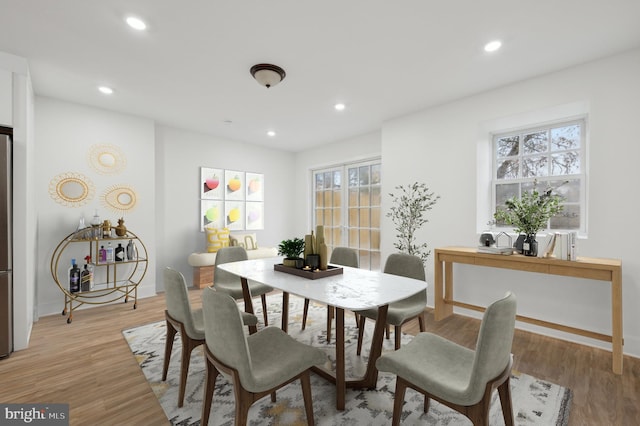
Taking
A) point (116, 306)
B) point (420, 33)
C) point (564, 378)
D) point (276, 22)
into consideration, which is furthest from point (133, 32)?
point (564, 378)

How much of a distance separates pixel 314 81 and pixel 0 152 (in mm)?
2866

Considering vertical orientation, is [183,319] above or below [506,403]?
above

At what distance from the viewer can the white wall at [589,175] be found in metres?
2.52

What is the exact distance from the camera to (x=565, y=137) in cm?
306

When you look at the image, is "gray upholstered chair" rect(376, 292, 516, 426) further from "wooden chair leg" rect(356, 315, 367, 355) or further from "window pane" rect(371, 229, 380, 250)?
"window pane" rect(371, 229, 380, 250)

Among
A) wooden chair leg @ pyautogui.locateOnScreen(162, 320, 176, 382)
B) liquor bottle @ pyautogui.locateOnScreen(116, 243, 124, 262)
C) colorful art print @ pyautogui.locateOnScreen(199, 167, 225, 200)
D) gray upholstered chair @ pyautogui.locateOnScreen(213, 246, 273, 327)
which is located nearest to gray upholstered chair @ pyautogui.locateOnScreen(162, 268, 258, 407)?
wooden chair leg @ pyautogui.locateOnScreen(162, 320, 176, 382)

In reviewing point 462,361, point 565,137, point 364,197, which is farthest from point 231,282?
point 565,137

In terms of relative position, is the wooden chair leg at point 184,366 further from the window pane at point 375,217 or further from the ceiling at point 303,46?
the window pane at point 375,217

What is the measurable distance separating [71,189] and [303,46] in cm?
339

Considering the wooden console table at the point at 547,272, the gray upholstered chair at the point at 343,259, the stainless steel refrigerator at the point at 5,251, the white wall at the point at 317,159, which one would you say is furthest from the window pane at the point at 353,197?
the stainless steel refrigerator at the point at 5,251

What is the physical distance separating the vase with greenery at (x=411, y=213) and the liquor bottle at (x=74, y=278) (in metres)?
4.01

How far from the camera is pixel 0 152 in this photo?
97.6 inches

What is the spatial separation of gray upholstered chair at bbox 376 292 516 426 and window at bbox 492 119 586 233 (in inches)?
93.9

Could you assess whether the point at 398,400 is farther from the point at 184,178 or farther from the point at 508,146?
the point at 184,178
